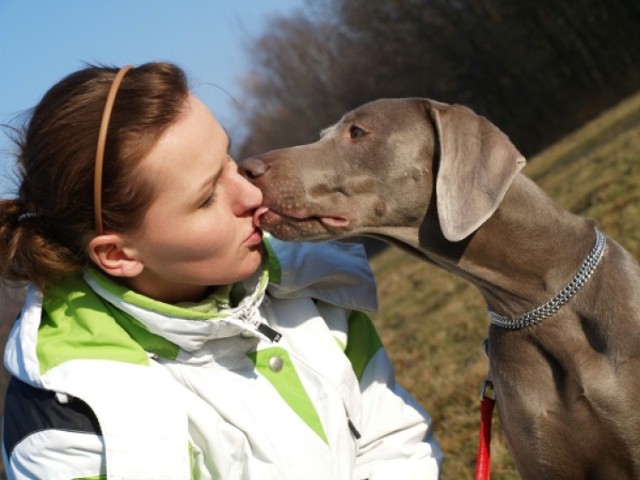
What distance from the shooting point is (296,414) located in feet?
8.50

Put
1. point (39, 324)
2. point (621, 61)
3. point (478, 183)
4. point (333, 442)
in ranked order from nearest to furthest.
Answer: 1. point (39, 324)
2. point (333, 442)
3. point (478, 183)
4. point (621, 61)

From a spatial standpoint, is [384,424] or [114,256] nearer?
[114,256]

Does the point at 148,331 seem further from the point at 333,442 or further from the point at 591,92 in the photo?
the point at 591,92

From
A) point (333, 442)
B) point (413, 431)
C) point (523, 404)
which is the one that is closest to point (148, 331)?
point (333, 442)

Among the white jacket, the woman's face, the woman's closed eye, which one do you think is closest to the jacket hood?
the white jacket

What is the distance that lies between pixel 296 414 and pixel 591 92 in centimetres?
2639

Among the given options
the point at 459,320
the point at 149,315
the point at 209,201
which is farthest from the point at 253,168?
the point at 459,320

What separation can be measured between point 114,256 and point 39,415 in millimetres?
496

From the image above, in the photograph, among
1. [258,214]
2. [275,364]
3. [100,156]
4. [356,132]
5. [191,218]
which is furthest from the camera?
[356,132]

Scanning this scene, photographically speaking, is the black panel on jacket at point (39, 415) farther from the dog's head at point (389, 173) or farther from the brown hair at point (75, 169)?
the dog's head at point (389, 173)

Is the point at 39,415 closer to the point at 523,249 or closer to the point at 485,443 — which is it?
the point at 485,443

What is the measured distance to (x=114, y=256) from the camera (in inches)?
101

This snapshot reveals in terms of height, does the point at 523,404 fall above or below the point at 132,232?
below

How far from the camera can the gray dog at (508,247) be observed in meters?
2.81
